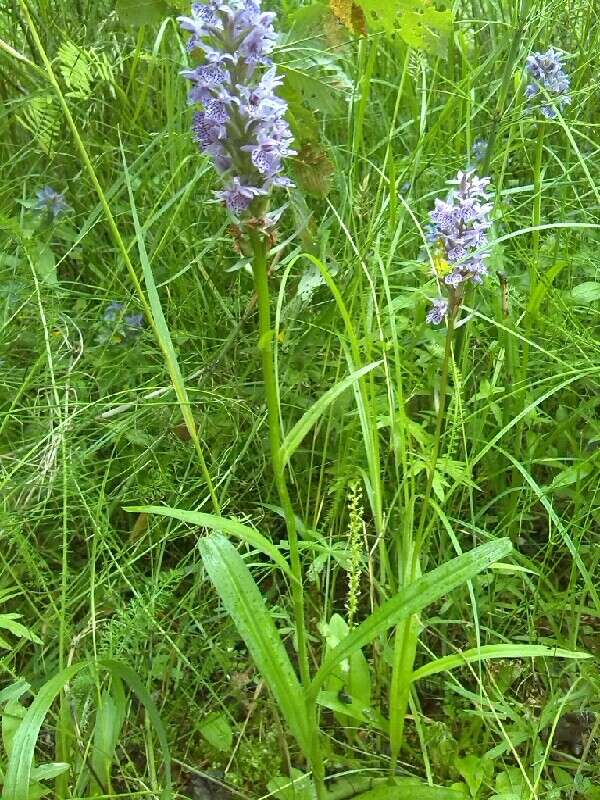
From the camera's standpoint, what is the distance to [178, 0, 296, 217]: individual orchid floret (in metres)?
0.86

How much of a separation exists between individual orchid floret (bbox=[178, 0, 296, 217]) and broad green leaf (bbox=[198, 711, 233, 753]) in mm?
836

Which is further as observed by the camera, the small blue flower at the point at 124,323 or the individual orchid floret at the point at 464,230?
the small blue flower at the point at 124,323

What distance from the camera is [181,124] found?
2041mm

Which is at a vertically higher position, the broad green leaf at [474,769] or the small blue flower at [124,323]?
the small blue flower at [124,323]

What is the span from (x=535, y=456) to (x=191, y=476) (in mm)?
692

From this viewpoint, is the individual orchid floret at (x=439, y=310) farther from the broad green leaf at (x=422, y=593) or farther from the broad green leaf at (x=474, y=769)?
the broad green leaf at (x=474, y=769)

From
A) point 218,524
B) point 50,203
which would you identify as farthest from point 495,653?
point 50,203

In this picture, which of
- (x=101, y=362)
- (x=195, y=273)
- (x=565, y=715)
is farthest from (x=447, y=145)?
(x=565, y=715)

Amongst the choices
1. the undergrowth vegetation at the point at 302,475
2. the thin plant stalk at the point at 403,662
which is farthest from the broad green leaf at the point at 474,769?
the thin plant stalk at the point at 403,662

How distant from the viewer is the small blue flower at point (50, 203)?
79.4 inches

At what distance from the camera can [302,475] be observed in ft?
5.18

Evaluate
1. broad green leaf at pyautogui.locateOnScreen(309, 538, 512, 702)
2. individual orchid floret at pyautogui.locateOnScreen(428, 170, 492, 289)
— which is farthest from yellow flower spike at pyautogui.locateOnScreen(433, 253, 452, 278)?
broad green leaf at pyautogui.locateOnScreen(309, 538, 512, 702)

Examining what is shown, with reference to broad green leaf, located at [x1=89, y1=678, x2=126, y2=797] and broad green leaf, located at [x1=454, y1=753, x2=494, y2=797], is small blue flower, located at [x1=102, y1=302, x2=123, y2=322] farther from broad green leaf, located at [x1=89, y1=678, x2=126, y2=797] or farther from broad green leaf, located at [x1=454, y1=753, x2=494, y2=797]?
broad green leaf, located at [x1=454, y1=753, x2=494, y2=797]

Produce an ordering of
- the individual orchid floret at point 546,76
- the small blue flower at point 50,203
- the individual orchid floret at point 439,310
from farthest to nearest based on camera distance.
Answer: the small blue flower at point 50,203 → the individual orchid floret at point 546,76 → the individual orchid floret at point 439,310
